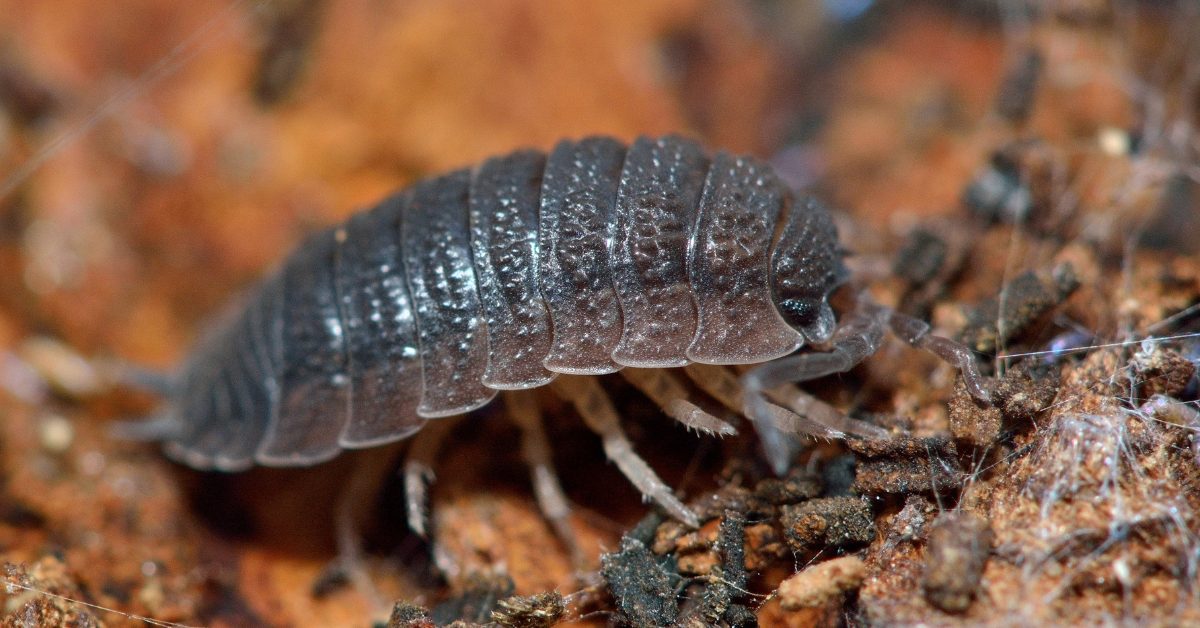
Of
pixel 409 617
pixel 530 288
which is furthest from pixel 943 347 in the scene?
pixel 409 617

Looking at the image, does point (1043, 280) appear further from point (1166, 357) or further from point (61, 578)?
point (61, 578)

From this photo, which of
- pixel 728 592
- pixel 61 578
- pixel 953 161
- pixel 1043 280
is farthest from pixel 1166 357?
pixel 61 578

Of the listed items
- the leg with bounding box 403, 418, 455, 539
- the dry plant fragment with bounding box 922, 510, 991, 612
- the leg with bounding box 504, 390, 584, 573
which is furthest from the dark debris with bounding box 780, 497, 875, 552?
the leg with bounding box 403, 418, 455, 539

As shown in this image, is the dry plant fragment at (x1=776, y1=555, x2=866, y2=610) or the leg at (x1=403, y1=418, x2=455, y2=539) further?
the leg at (x1=403, y1=418, x2=455, y2=539)

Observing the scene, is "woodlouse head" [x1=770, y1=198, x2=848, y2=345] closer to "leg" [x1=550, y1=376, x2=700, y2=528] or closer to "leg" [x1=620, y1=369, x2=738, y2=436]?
"leg" [x1=620, y1=369, x2=738, y2=436]

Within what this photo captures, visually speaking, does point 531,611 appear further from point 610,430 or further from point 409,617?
point 610,430

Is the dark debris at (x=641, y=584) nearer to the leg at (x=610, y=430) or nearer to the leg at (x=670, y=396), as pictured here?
the leg at (x=610, y=430)

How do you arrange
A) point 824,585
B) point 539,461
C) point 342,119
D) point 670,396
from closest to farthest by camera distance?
1. point 824,585
2. point 670,396
3. point 539,461
4. point 342,119
